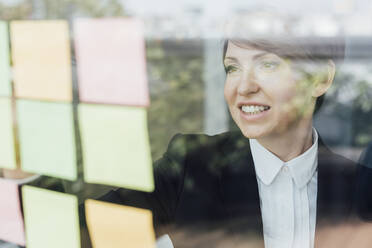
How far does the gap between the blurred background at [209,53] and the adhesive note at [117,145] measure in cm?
5

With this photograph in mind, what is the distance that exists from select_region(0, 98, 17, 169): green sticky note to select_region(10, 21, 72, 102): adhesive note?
0.28 ft

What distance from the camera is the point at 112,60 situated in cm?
141

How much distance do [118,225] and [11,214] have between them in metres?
0.48

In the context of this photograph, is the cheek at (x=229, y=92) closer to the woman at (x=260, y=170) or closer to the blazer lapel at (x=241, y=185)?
the woman at (x=260, y=170)

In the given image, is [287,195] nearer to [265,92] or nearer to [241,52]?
[265,92]

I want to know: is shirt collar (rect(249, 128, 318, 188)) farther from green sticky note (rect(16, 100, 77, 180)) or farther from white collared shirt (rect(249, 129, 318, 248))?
green sticky note (rect(16, 100, 77, 180))

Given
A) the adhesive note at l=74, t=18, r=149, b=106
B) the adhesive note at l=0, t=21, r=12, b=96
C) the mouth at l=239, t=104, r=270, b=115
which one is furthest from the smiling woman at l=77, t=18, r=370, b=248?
the adhesive note at l=0, t=21, r=12, b=96

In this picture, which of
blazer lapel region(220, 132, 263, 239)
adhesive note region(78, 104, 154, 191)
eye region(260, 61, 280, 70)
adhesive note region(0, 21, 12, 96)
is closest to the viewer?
eye region(260, 61, 280, 70)

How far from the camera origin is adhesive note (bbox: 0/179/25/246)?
164 centimetres

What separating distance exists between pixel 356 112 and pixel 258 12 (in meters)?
0.44

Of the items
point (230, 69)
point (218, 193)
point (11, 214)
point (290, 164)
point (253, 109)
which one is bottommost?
point (11, 214)

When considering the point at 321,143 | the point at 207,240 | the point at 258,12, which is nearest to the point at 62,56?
the point at 258,12

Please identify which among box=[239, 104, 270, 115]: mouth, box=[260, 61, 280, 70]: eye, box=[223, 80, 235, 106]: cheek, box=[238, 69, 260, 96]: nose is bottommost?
box=[239, 104, 270, 115]: mouth

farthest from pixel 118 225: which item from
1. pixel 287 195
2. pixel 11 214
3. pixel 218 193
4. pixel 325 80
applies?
pixel 325 80
